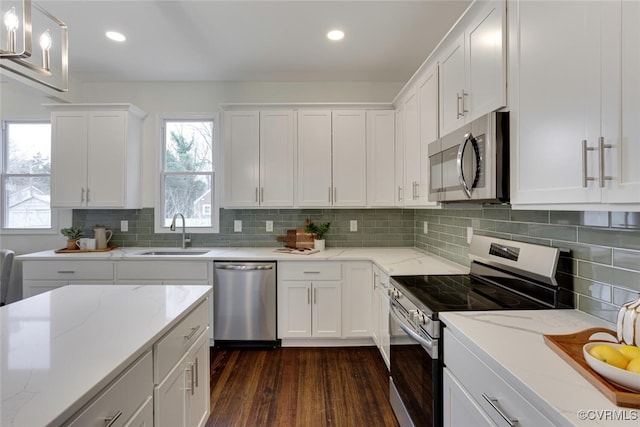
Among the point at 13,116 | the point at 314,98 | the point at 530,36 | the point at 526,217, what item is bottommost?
the point at 526,217

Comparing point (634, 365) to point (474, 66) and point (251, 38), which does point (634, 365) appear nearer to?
point (474, 66)

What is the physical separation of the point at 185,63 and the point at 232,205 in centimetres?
153

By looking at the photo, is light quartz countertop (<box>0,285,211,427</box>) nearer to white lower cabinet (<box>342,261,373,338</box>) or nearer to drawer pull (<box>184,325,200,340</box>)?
drawer pull (<box>184,325,200,340</box>)

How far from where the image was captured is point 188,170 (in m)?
3.51

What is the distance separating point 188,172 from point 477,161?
10.1 ft

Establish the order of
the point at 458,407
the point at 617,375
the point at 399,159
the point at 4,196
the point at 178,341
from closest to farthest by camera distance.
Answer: the point at 617,375 < the point at 458,407 < the point at 178,341 < the point at 399,159 < the point at 4,196

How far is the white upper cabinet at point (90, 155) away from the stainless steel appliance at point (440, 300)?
3041mm

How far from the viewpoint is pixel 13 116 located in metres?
3.40

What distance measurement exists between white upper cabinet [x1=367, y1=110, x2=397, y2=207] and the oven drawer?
6.54 ft

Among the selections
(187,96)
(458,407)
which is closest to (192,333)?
(458,407)

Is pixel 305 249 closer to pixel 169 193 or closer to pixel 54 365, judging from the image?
pixel 169 193

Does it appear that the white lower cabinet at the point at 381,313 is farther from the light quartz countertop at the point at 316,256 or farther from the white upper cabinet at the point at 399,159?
the white upper cabinet at the point at 399,159

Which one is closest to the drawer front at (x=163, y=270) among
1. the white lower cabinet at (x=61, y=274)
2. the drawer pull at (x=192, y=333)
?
the white lower cabinet at (x=61, y=274)

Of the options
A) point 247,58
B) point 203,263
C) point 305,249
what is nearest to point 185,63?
point 247,58
